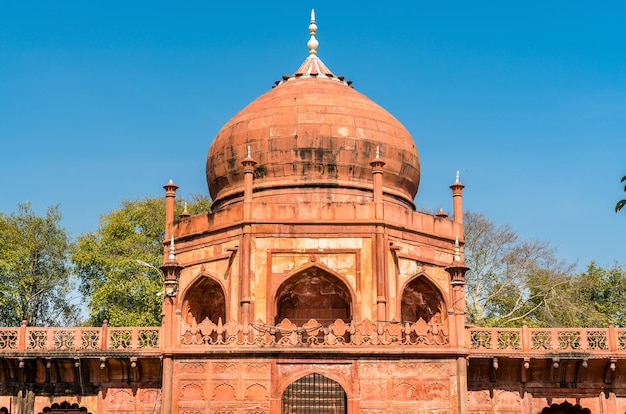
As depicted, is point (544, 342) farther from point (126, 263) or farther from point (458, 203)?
point (126, 263)

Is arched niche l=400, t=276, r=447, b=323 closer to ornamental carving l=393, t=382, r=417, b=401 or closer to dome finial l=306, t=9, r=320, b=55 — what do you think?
ornamental carving l=393, t=382, r=417, b=401

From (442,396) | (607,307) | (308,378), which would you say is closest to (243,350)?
(308,378)

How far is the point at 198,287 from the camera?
84.6ft

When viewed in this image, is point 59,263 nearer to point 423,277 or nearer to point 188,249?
point 188,249

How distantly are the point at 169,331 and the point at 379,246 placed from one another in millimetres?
5805

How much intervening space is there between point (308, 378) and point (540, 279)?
1682cm

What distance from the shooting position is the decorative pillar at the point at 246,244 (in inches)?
921

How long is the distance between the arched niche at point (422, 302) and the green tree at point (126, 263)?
11.2 m

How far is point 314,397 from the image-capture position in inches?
831

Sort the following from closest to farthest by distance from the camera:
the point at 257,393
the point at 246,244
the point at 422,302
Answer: the point at 257,393, the point at 246,244, the point at 422,302

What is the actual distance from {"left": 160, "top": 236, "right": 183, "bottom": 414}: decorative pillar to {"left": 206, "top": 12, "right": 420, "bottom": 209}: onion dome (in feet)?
16.9

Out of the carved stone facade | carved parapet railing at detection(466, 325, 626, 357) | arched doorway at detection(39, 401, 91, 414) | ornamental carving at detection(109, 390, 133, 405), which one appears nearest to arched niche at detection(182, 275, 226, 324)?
the carved stone facade

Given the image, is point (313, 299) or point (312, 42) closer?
point (313, 299)

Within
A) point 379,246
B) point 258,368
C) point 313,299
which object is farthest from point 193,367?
point 379,246
